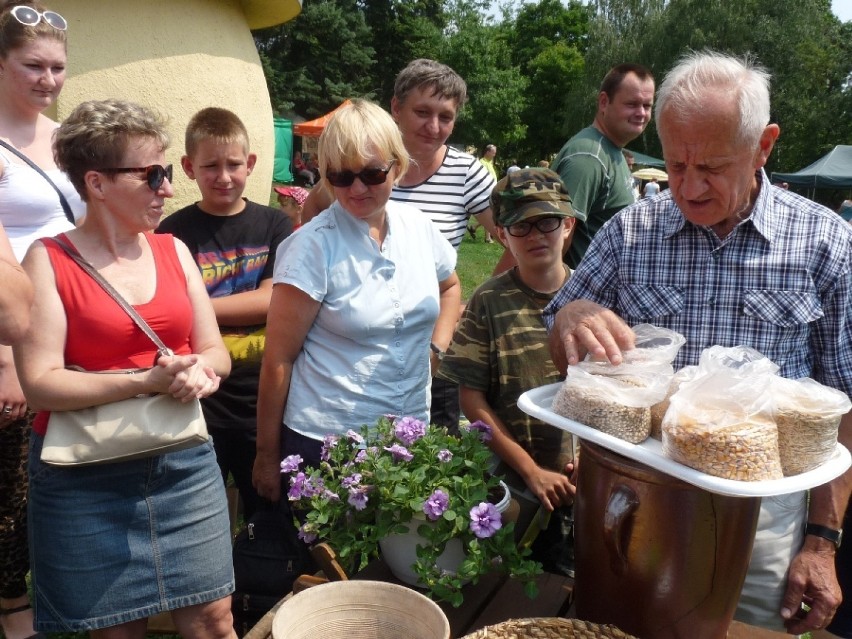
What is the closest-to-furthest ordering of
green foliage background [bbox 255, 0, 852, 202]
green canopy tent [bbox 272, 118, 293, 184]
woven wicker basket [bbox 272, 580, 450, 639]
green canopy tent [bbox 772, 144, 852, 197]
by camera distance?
woven wicker basket [bbox 272, 580, 450, 639]
green canopy tent [bbox 272, 118, 293, 184]
green canopy tent [bbox 772, 144, 852, 197]
green foliage background [bbox 255, 0, 852, 202]

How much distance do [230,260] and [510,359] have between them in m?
1.20

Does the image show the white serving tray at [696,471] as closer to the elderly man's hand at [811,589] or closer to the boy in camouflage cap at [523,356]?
the elderly man's hand at [811,589]

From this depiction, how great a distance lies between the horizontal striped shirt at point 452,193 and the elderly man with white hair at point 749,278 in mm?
1624

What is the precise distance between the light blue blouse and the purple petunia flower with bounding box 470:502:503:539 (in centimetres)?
75

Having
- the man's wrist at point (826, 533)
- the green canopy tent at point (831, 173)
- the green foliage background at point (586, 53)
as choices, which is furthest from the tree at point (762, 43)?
the man's wrist at point (826, 533)

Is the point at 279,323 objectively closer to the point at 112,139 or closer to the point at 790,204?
the point at 112,139

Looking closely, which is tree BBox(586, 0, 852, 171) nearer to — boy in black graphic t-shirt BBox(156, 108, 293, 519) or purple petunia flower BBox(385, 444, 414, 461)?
boy in black graphic t-shirt BBox(156, 108, 293, 519)

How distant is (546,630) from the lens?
4.56 feet

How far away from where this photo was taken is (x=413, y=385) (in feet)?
7.88

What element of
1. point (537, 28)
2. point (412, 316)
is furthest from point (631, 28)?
point (412, 316)

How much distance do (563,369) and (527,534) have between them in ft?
1.44

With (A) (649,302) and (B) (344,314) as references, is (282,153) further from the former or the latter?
(A) (649,302)

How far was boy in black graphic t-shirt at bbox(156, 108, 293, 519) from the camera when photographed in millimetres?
2826

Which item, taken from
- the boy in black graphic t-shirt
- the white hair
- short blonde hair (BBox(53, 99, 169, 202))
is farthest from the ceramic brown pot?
the boy in black graphic t-shirt
